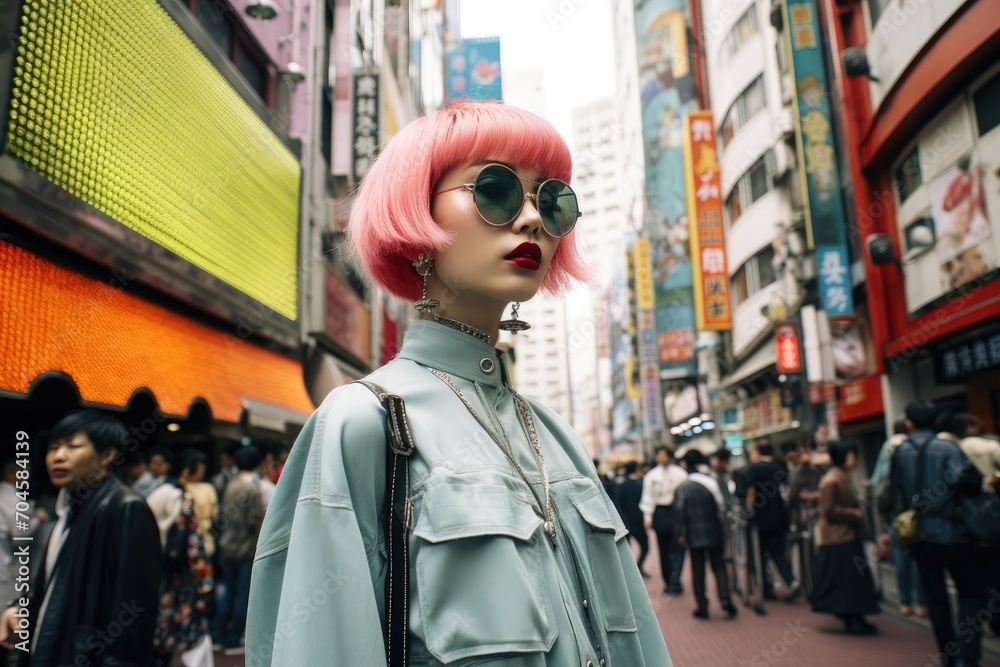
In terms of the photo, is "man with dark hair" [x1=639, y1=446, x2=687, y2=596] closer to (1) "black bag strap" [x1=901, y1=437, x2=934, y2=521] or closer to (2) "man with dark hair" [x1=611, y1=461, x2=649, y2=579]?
(2) "man with dark hair" [x1=611, y1=461, x2=649, y2=579]

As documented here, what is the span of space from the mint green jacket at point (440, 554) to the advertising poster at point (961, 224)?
8659 millimetres

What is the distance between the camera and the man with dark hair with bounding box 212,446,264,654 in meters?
6.88

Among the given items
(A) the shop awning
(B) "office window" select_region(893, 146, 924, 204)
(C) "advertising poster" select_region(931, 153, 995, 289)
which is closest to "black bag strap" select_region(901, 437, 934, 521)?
(C) "advertising poster" select_region(931, 153, 995, 289)

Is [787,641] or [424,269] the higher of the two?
[424,269]

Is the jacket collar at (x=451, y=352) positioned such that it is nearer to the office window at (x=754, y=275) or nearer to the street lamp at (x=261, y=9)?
the street lamp at (x=261, y=9)

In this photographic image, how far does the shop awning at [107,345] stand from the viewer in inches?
201

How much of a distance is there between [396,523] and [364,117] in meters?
15.3

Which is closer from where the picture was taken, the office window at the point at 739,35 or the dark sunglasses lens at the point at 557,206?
the dark sunglasses lens at the point at 557,206

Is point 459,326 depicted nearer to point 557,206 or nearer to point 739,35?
point 557,206

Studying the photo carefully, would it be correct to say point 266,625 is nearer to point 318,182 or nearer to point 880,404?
point 880,404

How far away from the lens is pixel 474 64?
30.2 meters

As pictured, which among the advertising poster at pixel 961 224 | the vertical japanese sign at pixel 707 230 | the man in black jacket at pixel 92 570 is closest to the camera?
the man in black jacket at pixel 92 570

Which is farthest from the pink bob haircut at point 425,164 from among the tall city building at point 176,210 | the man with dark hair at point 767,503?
the man with dark hair at point 767,503

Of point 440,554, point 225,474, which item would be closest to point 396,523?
point 440,554
